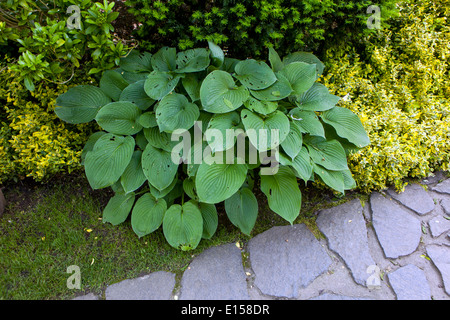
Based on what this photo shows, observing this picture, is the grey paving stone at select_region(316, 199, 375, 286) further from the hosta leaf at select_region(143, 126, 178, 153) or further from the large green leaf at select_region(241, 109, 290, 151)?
the hosta leaf at select_region(143, 126, 178, 153)

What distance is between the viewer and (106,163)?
1.93 meters

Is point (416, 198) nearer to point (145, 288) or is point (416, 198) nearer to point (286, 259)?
point (286, 259)

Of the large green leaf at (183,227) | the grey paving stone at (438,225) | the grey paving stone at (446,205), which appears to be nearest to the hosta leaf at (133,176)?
the large green leaf at (183,227)

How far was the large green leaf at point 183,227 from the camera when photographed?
1932mm

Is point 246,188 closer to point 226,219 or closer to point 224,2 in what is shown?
point 226,219

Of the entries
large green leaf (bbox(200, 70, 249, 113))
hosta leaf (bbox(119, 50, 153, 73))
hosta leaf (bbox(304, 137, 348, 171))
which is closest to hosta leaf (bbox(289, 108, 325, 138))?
hosta leaf (bbox(304, 137, 348, 171))

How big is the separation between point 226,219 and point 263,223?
0.26m

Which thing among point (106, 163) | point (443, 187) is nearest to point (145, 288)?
point (106, 163)

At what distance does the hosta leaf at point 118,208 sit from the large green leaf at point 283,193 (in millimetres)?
891

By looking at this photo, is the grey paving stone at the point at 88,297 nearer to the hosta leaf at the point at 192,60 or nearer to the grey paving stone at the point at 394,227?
the hosta leaf at the point at 192,60

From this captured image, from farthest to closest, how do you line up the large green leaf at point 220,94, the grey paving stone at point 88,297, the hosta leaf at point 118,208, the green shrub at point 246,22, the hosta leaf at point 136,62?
the hosta leaf at point 136,62 < the green shrub at point 246,22 < the hosta leaf at point 118,208 < the large green leaf at point 220,94 < the grey paving stone at point 88,297

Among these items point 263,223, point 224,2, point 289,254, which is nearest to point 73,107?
point 224,2

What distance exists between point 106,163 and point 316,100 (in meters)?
1.44
